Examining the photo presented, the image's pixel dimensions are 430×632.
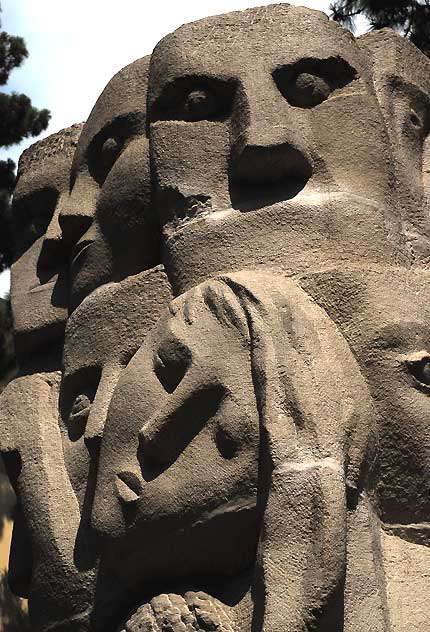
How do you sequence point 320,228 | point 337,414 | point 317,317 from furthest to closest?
point 320,228
point 317,317
point 337,414

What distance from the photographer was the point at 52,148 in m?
3.29

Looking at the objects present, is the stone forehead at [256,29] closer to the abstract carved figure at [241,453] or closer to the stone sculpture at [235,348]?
the stone sculpture at [235,348]

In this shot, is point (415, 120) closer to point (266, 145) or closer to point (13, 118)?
point (266, 145)

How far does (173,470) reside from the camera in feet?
7.77

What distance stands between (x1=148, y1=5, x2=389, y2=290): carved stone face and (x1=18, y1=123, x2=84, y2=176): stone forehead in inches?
17.2

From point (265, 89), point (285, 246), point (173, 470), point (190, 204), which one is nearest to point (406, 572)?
point (173, 470)

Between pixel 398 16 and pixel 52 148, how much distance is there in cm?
234

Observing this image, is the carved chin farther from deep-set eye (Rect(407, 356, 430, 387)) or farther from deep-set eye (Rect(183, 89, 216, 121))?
deep-set eye (Rect(183, 89, 216, 121))

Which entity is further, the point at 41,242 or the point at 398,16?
the point at 398,16

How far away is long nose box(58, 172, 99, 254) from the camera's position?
2977mm

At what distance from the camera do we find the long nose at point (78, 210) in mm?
2977

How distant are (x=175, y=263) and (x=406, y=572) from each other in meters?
0.86

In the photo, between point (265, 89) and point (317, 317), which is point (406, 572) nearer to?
point (317, 317)

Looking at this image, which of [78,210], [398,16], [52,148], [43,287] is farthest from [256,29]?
[398,16]
